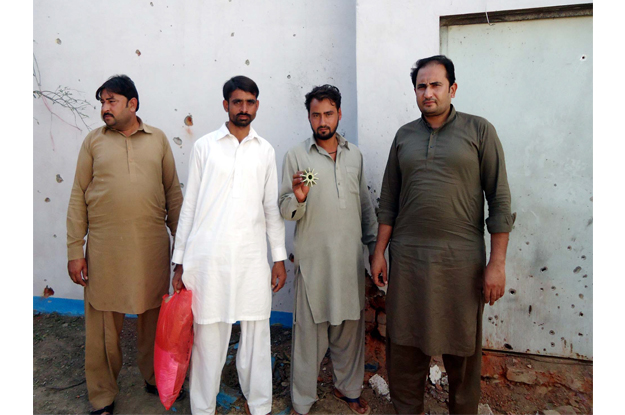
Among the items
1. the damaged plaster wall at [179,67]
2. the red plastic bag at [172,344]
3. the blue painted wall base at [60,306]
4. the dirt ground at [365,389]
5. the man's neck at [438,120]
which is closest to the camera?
the man's neck at [438,120]

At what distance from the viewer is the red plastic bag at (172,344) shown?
2307mm

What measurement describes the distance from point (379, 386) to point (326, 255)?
1.15 metres

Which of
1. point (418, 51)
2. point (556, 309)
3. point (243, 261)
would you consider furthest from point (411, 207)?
point (556, 309)

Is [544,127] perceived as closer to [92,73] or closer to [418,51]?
[418,51]

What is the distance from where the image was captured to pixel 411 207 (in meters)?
2.23

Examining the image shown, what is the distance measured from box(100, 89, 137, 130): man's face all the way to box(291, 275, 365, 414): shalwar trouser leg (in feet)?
5.09

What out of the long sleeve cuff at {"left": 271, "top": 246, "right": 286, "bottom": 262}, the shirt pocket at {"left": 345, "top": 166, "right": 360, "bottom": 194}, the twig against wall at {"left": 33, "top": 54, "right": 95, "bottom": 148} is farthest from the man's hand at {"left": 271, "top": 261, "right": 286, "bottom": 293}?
the twig against wall at {"left": 33, "top": 54, "right": 95, "bottom": 148}

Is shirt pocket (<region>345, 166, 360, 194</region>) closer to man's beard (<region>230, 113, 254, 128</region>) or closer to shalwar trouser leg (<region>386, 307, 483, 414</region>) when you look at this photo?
man's beard (<region>230, 113, 254, 128</region>)

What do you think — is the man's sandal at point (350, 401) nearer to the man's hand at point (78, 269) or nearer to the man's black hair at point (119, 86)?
the man's hand at point (78, 269)

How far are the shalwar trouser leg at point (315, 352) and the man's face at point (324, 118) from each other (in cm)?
94

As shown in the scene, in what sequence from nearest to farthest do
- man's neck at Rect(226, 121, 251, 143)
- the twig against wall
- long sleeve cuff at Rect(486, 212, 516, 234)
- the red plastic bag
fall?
long sleeve cuff at Rect(486, 212, 516, 234) → the red plastic bag → man's neck at Rect(226, 121, 251, 143) → the twig against wall

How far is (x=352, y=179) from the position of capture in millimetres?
Answer: 2531

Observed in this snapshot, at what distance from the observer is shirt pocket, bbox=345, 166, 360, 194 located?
2516 mm

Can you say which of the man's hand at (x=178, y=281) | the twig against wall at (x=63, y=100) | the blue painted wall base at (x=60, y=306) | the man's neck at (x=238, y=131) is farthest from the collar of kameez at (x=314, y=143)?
the blue painted wall base at (x=60, y=306)
